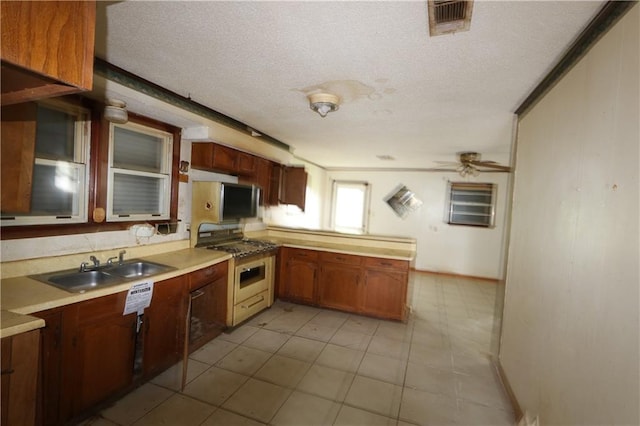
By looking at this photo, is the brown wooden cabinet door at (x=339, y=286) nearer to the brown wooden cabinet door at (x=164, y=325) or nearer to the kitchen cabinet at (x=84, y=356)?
the brown wooden cabinet door at (x=164, y=325)

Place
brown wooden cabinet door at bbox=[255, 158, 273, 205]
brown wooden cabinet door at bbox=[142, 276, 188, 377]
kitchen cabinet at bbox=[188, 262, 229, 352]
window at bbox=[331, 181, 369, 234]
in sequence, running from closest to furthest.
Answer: brown wooden cabinet door at bbox=[142, 276, 188, 377] → kitchen cabinet at bbox=[188, 262, 229, 352] → brown wooden cabinet door at bbox=[255, 158, 273, 205] → window at bbox=[331, 181, 369, 234]

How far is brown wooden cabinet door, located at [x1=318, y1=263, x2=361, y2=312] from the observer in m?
3.54

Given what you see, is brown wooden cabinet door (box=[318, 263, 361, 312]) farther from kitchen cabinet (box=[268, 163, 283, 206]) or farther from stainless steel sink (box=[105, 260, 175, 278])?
stainless steel sink (box=[105, 260, 175, 278])

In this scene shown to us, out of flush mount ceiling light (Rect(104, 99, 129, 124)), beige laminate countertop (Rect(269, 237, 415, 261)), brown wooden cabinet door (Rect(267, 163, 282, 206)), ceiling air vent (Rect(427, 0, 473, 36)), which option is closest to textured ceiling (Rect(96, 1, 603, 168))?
ceiling air vent (Rect(427, 0, 473, 36))

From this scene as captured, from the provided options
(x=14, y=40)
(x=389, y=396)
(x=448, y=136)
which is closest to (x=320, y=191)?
(x=448, y=136)

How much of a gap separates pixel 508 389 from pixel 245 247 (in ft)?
8.93

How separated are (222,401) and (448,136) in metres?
3.46

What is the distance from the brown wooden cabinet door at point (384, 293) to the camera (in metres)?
3.35

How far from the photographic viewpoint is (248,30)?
148 centimetres

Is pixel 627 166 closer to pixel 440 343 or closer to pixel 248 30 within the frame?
pixel 248 30

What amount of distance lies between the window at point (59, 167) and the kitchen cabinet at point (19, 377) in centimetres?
88

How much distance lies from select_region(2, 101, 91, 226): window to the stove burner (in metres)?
1.24

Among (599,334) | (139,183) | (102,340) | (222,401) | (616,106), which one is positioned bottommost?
(222,401)

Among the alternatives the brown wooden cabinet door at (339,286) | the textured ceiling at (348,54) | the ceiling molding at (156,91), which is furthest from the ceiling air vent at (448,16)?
the brown wooden cabinet door at (339,286)
